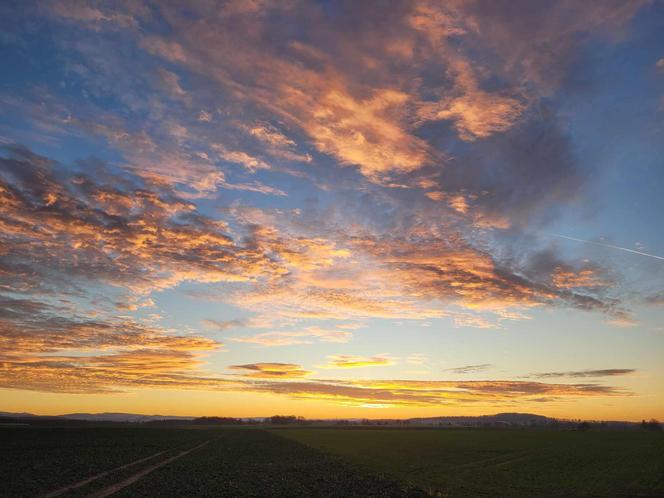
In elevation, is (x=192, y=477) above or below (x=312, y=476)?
above

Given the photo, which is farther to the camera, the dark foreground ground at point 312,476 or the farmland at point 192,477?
the dark foreground ground at point 312,476

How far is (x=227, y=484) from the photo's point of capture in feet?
104

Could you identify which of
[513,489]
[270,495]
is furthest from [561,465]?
[270,495]

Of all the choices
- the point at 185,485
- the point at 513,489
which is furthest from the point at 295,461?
the point at 513,489

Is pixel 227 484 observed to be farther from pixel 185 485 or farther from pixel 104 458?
pixel 104 458

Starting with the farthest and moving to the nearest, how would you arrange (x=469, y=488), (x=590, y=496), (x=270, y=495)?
(x=469, y=488) < (x=590, y=496) < (x=270, y=495)

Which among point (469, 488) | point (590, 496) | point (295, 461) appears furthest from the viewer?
point (295, 461)

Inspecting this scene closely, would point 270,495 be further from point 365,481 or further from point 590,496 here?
point 590,496

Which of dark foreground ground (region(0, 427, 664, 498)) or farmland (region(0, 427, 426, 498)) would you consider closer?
farmland (region(0, 427, 426, 498))

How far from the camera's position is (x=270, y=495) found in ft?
91.2

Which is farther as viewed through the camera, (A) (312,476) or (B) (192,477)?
(A) (312,476)

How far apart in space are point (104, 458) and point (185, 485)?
2242cm

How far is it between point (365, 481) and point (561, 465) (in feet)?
90.8

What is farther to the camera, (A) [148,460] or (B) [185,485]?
(A) [148,460]
